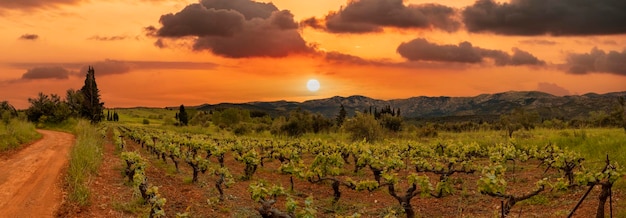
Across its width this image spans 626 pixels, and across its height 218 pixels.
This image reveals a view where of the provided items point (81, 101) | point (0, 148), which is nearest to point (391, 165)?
point (0, 148)

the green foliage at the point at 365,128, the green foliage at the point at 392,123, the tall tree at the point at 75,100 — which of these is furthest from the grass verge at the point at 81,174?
the tall tree at the point at 75,100

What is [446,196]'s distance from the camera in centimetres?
2064

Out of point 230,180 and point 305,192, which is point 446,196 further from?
point 230,180

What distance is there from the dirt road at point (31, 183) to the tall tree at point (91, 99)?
54.1 metres

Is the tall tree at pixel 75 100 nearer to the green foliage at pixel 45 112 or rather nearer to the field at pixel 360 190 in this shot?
the green foliage at pixel 45 112

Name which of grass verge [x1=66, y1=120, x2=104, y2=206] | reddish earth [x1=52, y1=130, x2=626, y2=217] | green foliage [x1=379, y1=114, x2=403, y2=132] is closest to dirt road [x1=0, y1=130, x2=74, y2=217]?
grass verge [x1=66, y1=120, x2=104, y2=206]

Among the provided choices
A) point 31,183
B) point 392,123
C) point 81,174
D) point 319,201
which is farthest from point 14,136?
point 392,123

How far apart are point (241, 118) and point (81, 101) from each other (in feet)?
110

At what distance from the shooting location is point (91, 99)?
83938 mm

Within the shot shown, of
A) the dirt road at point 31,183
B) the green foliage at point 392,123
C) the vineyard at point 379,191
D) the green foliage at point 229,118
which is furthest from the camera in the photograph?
the green foliage at point 229,118

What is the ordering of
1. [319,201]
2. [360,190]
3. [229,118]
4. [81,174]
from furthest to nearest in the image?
[229,118] → [81,174] → [319,201] → [360,190]

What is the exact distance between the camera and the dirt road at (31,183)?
644 inches

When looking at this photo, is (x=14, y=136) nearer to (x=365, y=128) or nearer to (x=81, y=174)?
(x=81, y=174)

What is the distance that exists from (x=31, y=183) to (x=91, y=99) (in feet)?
229
